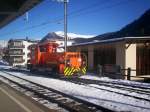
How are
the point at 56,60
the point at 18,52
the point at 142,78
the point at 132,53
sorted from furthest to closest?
the point at 18,52 → the point at 132,53 → the point at 56,60 → the point at 142,78

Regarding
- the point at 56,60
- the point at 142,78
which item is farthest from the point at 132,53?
the point at 56,60

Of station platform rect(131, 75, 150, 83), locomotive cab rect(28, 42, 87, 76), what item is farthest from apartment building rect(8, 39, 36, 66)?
station platform rect(131, 75, 150, 83)

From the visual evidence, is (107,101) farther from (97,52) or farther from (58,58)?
(97,52)

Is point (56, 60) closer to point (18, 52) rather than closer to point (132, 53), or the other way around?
point (132, 53)

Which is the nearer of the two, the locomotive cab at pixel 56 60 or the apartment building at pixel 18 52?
the locomotive cab at pixel 56 60

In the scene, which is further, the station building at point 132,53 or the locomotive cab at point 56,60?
the station building at point 132,53

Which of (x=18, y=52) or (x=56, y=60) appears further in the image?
(x=18, y=52)

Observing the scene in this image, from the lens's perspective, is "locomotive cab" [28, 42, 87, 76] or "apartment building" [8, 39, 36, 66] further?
"apartment building" [8, 39, 36, 66]

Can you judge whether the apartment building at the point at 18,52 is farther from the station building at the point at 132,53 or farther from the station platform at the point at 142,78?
the station platform at the point at 142,78

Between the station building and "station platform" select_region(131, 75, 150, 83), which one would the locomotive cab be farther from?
"station platform" select_region(131, 75, 150, 83)

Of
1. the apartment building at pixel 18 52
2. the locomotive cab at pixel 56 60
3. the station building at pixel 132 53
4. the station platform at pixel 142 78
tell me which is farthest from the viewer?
the apartment building at pixel 18 52

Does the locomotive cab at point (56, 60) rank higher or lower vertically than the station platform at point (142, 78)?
higher

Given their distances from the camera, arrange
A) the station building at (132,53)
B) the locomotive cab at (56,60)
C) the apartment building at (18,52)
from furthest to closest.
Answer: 1. the apartment building at (18,52)
2. the station building at (132,53)
3. the locomotive cab at (56,60)

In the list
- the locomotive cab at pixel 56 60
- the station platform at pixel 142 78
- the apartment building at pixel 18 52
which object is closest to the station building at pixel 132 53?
the station platform at pixel 142 78
